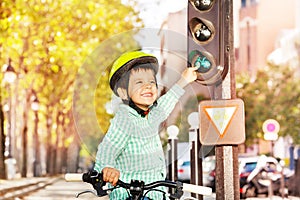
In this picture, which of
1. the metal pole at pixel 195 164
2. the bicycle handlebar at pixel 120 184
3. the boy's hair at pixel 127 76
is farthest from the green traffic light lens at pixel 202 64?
the metal pole at pixel 195 164

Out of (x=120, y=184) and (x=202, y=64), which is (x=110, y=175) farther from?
(x=202, y=64)

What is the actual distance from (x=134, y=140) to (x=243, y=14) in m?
59.5

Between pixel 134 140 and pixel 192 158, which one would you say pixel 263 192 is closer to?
pixel 192 158

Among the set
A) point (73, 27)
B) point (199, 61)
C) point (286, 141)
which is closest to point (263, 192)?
point (73, 27)

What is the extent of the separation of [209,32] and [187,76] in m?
1.31

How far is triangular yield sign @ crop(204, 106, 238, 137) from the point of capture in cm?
656

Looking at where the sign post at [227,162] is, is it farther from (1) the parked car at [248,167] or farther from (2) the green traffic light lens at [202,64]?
(1) the parked car at [248,167]

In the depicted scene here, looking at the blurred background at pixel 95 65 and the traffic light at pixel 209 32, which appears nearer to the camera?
the blurred background at pixel 95 65

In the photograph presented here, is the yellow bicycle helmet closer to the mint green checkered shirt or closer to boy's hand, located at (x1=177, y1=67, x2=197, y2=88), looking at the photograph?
the mint green checkered shirt

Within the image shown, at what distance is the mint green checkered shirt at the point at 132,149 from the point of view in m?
4.22

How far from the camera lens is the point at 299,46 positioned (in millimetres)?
49562

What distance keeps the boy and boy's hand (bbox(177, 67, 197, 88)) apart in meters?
0.29

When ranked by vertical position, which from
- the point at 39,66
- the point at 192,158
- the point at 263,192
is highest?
the point at 39,66

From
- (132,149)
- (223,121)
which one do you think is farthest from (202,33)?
(132,149)
